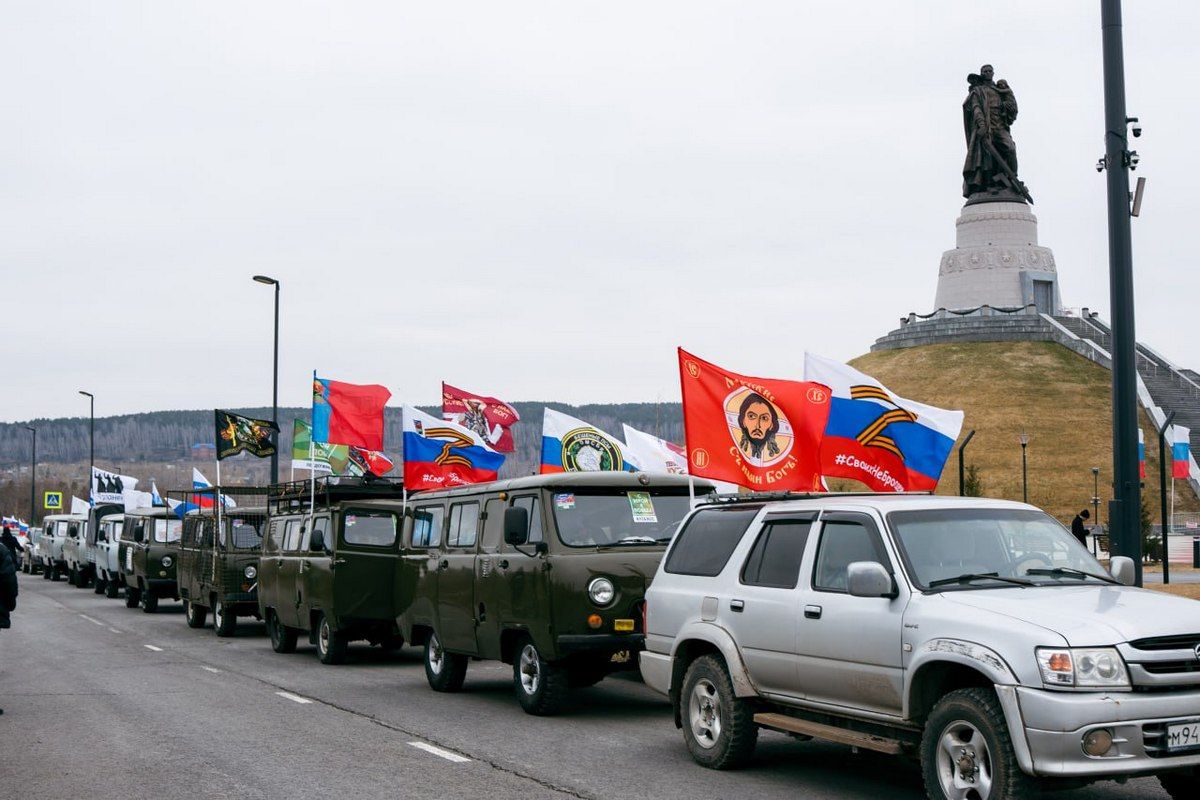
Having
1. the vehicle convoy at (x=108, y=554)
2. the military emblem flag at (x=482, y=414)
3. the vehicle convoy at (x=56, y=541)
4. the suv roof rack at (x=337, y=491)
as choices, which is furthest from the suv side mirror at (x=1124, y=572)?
the vehicle convoy at (x=56, y=541)

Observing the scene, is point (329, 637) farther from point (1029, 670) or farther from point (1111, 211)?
point (1029, 670)

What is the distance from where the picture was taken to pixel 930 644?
762 centimetres

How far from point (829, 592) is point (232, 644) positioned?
1541 centimetres

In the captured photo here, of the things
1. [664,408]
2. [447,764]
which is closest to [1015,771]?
[447,764]

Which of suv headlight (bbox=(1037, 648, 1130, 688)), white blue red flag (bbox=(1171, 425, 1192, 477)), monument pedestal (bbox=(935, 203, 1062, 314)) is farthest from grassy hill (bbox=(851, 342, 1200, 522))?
suv headlight (bbox=(1037, 648, 1130, 688))

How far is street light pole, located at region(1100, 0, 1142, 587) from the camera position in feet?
44.9

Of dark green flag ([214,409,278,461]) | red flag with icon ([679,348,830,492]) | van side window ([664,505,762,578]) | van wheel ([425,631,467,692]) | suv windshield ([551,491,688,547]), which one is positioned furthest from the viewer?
dark green flag ([214,409,278,461])

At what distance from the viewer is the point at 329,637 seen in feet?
59.3

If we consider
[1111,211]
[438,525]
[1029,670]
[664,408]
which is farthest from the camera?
[664,408]

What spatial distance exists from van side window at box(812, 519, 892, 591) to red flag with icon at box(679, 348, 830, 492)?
3866 millimetres

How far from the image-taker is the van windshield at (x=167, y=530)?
30469 mm

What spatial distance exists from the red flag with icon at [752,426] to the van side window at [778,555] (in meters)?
3.23

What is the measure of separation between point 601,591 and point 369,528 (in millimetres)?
6652

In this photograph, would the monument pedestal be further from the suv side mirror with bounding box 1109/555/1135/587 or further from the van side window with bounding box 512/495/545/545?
the suv side mirror with bounding box 1109/555/1135/587
